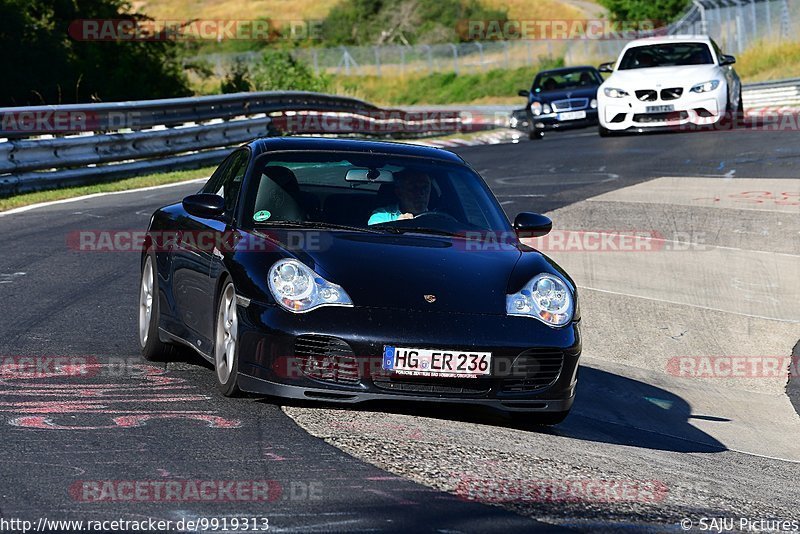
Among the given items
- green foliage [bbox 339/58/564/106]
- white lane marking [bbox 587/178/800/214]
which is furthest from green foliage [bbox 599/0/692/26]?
white lane marking [bbox 587/178/800/214]

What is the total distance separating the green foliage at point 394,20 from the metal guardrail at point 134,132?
6743 centimetres

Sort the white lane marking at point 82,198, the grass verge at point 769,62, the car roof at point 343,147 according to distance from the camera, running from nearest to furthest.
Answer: the car roof at point 343,147 → the white lane marking at point 82,198 → the grass verge at point 769,62

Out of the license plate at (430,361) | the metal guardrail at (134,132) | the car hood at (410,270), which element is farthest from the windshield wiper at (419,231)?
the metal guardrail at (134,132)

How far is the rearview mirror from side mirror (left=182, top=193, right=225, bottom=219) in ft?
2.39

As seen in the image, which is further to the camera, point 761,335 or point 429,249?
point 761,335

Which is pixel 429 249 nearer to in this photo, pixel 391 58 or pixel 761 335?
pixel 761 335

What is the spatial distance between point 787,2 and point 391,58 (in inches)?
1278

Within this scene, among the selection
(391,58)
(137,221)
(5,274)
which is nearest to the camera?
(5,274)

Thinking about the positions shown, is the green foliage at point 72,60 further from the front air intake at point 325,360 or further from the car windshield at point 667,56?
the front air intake at point 325,360

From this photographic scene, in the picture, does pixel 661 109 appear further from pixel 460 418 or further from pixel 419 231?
pixel 460 418

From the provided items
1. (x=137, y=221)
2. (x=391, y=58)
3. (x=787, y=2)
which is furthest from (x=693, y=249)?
(x=391, y=58)

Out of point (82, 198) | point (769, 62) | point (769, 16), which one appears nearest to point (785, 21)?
point (769, 16)

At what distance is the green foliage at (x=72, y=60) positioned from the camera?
2648 cm

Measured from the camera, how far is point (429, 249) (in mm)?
7309
